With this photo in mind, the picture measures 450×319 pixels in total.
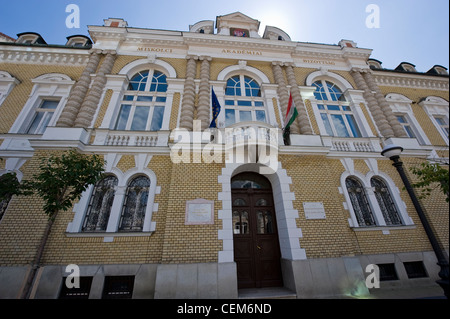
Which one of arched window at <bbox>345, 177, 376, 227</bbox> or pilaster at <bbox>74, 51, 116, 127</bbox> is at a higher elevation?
pilaster at <bbox>74, 51, 116, 127</bbox>

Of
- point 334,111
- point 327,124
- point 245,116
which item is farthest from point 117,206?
point 334,111

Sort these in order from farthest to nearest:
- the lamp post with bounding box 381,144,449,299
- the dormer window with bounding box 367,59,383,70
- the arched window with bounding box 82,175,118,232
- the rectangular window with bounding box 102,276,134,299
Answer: the dormer window with bounding box 367,59,383,70
the arched window with bounding box 82,175,118,232
the rectangular window with bounding box 102,276,134,299
the lamp post with bounding box 381,144,449,299

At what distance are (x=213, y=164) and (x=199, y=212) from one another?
203cm

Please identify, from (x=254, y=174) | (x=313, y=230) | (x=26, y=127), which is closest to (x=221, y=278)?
(x=313, y=230)

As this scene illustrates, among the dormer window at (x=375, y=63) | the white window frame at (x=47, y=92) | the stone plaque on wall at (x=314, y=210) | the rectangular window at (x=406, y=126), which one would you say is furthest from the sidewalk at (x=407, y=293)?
the white window frame at (x=47, y=92)

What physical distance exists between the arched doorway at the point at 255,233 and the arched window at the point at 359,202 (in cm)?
368

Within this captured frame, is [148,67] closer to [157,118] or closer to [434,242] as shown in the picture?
[157,118]

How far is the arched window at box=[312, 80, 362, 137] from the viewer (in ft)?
34.1

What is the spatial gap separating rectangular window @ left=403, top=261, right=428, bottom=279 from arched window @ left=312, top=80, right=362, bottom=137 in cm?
628

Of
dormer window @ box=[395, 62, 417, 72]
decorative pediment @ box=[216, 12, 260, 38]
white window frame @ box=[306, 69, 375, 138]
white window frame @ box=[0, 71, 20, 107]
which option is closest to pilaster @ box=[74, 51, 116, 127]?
white window frame @ box=[0, 71, 20, 107]

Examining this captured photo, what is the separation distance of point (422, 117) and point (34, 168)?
68.3 feet

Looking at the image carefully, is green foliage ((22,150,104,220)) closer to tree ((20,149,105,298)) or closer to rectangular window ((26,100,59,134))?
tree ((20,149,105,298))

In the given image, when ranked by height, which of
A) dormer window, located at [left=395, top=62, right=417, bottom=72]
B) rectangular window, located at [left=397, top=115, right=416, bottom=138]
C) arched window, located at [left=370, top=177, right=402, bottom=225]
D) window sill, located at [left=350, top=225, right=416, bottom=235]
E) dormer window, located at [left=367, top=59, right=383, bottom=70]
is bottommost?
window sill, located at [left=350, top=225, right=416, bottom=235]
